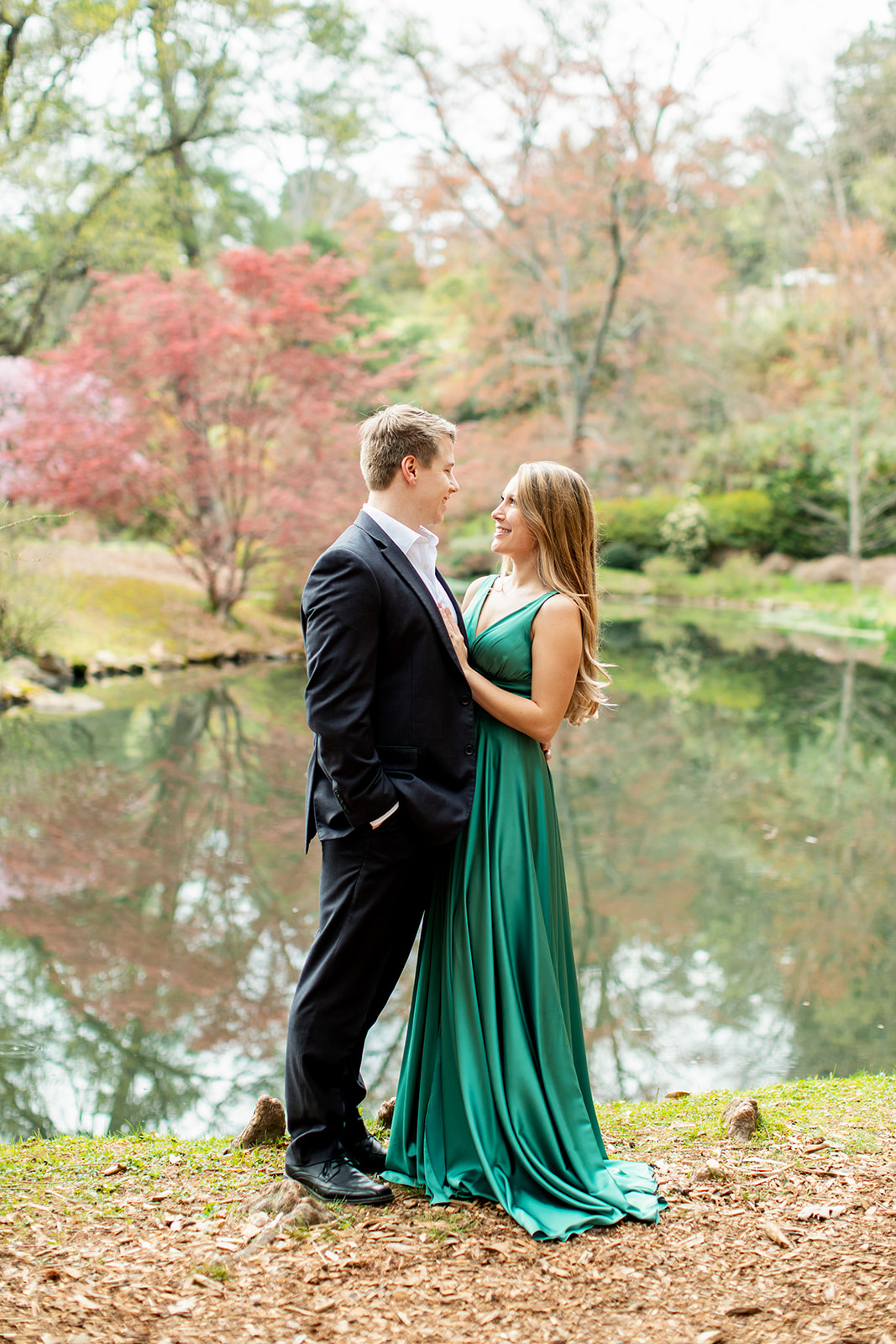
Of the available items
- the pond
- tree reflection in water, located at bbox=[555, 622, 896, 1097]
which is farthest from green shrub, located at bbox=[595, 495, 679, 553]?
the pond

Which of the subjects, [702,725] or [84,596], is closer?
[702,725]

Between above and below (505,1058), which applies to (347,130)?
above

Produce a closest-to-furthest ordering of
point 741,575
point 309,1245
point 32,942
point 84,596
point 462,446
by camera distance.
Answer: point 309,1245, point 32,942, point 84,596, point 462,446, point 741,575

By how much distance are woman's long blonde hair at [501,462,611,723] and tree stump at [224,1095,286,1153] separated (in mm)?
1598

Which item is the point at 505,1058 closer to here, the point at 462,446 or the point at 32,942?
the point at 32,942

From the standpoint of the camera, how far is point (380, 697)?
279 cm

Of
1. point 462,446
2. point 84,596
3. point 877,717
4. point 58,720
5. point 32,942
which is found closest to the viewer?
point 32,942

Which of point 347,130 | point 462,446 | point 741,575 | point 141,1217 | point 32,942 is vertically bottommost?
point 32,942

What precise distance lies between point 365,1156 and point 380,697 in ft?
4.40

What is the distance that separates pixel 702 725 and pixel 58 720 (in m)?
7.18

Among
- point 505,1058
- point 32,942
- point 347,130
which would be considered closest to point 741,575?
point 347,130

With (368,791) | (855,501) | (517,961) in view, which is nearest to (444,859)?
(517,961)

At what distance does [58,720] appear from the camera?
38.2 ft

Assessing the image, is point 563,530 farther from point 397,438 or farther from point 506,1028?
point 506,1028
